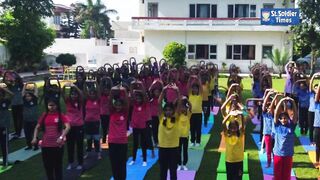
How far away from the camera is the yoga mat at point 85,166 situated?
9.41 m

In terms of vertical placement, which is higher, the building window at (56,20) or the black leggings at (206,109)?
the building window at (56,20)

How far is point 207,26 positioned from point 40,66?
14.0 m

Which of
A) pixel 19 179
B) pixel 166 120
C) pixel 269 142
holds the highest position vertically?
pixel 166 120

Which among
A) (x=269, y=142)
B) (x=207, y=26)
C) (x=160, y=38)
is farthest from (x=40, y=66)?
(x=269, y=142)

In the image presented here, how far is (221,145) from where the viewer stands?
1209cm

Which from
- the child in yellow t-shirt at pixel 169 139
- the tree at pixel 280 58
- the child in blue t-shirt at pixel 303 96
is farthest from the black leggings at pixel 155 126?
the tree at pixel 280 58

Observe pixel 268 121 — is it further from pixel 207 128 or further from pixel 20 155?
pixel 20 155

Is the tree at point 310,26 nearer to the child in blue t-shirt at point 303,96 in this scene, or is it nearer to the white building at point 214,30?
the white building at point 214,30

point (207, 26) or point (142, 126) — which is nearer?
point (142, 126)

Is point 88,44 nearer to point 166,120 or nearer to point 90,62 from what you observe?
point 90,62

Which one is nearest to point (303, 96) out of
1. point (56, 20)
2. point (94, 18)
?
point (94, 18)

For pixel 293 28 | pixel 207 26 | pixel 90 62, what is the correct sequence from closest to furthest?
pixel 293 28
pixel 207 26
pixel 90 62

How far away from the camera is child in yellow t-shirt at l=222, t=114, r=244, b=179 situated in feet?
25.2

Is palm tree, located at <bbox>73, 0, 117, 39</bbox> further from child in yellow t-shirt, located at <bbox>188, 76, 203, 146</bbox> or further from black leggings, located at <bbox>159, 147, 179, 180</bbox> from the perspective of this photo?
black leggings, located at <bbox>159, 147, 179, 180</bbox>
